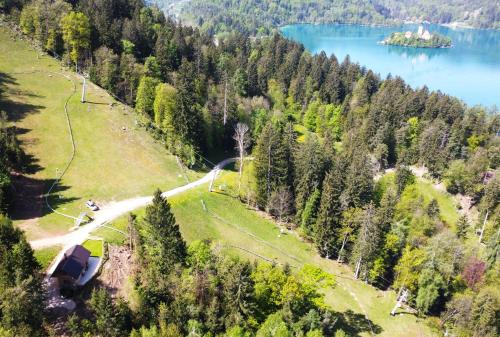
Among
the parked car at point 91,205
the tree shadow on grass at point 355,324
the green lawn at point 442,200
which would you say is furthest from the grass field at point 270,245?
the green lawn at point 442,200

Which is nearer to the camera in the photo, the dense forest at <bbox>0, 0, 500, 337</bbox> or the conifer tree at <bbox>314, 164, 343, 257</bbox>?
the dense forest at <bbox>0, 0, 500, 337</bbox>

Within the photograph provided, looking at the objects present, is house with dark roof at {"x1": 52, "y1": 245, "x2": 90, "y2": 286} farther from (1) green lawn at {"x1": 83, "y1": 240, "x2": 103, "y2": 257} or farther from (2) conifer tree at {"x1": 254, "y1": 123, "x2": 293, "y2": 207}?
(2) conifer tree at {"x1": 254, "y1": 123, "x2": 293, "y2": 207}

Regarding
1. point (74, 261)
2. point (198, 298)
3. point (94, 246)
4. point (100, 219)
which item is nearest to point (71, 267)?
point (74, 261)

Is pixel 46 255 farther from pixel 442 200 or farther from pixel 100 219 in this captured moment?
pixel 442 200

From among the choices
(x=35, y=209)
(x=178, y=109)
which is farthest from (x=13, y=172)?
(x=178, y=109)

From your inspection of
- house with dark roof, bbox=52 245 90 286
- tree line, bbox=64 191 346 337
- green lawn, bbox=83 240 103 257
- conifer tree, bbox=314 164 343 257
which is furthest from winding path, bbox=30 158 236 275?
conifer tree, bbox=314 164 343 257

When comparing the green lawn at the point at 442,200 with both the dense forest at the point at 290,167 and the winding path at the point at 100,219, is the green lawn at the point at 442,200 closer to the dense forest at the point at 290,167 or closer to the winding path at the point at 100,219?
the dense forest at the point at 290,167

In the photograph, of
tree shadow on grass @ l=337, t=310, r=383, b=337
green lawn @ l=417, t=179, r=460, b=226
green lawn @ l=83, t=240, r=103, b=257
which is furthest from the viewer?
green lawn @ l=417, t=179, r=460, b=226
